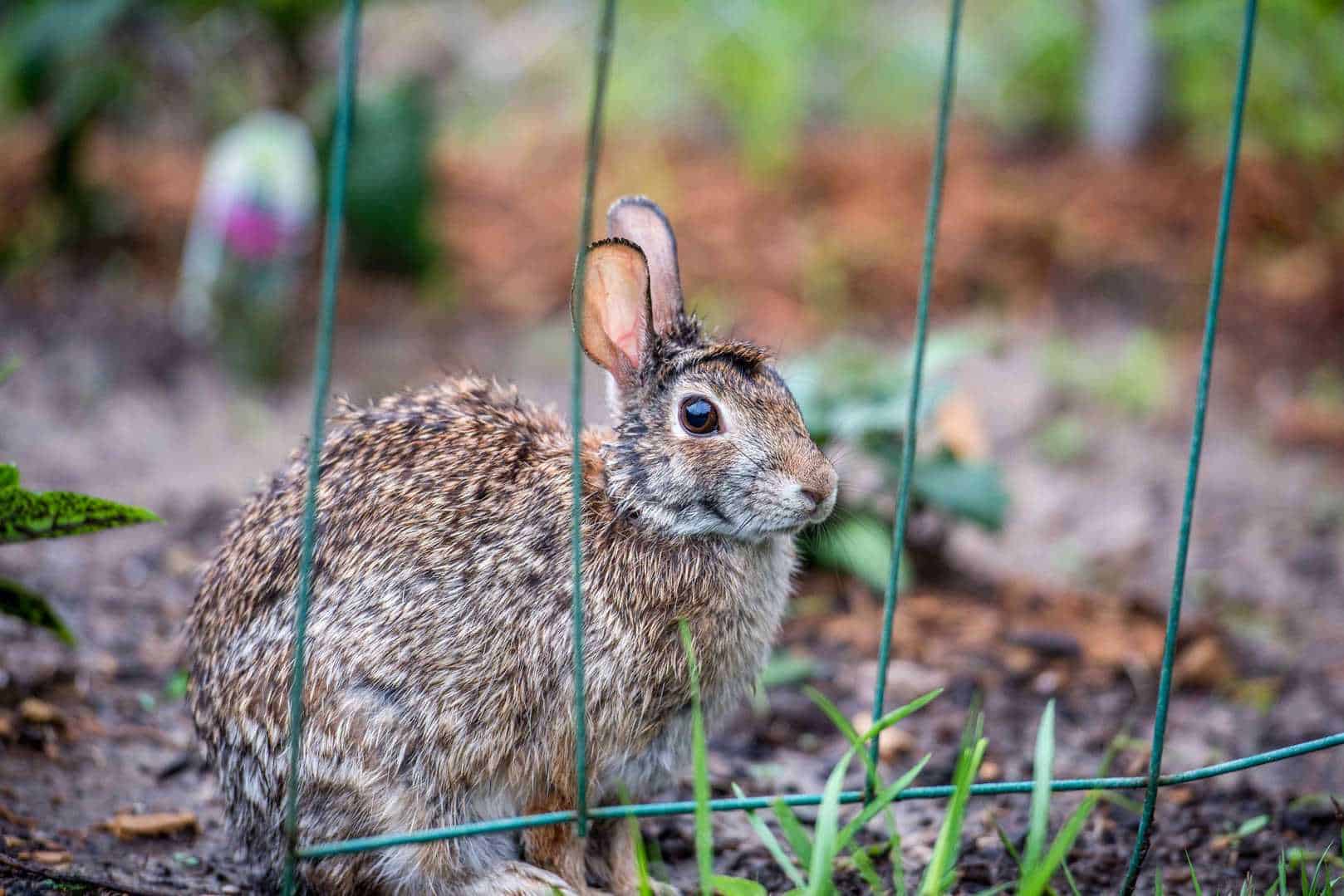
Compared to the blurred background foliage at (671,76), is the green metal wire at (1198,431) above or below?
below

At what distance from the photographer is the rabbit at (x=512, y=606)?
2.93 m

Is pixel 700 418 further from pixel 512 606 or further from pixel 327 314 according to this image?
pixel 327 314

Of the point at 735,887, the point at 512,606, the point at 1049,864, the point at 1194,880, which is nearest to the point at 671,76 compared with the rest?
the point at 512,606

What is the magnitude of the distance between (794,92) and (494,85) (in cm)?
317

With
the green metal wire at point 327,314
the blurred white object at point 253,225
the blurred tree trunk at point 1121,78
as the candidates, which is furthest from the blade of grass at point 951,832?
the blurred tree trunk at point 1121,78

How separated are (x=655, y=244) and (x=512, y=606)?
1.00m

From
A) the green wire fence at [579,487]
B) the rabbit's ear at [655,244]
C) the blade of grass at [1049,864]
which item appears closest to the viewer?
the blade of grass at [1049,864]

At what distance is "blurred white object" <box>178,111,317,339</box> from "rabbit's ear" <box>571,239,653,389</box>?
4.54 meters

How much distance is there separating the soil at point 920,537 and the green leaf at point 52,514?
2.35 ft

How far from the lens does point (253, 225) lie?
7.26 metres

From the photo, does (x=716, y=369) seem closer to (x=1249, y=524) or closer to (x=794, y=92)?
(x=1249, y=524)

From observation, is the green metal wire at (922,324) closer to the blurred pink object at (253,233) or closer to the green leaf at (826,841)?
the green leaf at (826,841)

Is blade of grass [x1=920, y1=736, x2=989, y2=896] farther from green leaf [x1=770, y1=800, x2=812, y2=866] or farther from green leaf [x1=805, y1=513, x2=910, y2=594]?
green leaf [x1=805, y1=513, x2=910, y2=594]

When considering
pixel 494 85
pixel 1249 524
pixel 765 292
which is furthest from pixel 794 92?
pixel 1249 524
